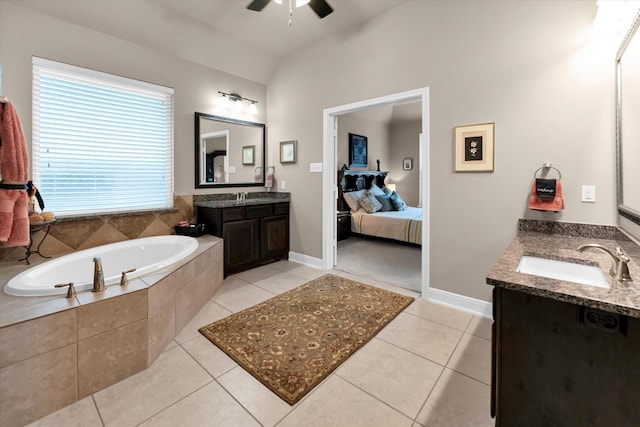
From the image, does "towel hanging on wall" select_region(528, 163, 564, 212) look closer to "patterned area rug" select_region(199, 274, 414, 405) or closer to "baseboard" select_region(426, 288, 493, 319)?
"baseboard" select_region(426, 288, 493, 319)

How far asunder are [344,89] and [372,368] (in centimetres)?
301

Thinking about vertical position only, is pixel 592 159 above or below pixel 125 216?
above

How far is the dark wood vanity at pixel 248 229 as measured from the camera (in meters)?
3.48

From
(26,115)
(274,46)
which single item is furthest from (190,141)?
(274,46)

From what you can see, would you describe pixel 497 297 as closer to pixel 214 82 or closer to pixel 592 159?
pixel 592 159

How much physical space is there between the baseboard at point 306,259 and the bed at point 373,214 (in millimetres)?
1686

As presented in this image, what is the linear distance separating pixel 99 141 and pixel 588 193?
4334 mm

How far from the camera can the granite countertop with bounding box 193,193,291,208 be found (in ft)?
11.6

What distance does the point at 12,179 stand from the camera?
198 cm

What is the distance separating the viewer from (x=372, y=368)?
1882mm

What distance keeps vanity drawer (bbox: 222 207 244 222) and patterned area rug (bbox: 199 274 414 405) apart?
1.17 metres

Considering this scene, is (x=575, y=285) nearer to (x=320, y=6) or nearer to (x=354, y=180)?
(x=320, y=6)

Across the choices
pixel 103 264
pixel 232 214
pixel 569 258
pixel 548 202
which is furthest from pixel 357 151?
pixel 569 258

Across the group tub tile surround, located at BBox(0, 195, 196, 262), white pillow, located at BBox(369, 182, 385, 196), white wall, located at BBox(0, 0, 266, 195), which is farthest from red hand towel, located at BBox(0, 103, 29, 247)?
white pillow, located at BBox(369, 182, 385, 196)
